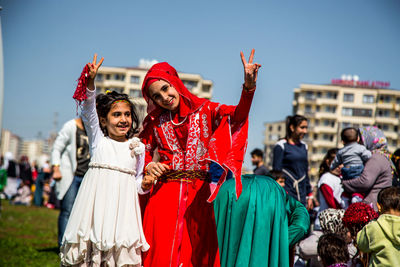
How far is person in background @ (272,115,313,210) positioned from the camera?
24.5ft

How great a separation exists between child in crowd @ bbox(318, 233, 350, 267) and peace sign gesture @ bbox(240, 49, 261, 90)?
6.43 feet

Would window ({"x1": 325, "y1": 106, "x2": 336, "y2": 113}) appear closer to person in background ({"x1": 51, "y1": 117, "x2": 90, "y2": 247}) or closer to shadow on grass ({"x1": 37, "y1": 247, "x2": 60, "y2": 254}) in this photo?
shadow on grass ({"x1": 37, "y1": 247, "x2": 60, "y2": 254})

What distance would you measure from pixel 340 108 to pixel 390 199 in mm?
99249

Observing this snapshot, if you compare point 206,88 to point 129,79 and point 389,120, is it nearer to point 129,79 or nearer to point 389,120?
point 129,79

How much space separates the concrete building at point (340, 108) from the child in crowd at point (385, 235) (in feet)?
296

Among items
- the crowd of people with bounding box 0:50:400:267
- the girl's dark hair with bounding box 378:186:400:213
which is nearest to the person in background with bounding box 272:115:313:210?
the crowd of people with bounding box 0:50:400:267

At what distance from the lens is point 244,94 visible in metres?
3.77

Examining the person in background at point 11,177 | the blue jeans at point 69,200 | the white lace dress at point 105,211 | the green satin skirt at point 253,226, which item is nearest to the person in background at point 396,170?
the green satin skirt at point 253,226

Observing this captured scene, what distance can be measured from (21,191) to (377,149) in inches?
748

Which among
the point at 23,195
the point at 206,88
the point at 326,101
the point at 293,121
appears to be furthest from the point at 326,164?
the point at 206,88

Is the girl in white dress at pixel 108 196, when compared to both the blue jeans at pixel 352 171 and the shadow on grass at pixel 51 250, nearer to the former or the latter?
the blue jeans at pixel 352 171

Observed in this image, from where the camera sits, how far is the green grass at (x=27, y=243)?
7359mm

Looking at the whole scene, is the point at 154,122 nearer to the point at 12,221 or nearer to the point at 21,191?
the point at 12,221

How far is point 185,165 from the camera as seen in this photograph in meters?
4.06
